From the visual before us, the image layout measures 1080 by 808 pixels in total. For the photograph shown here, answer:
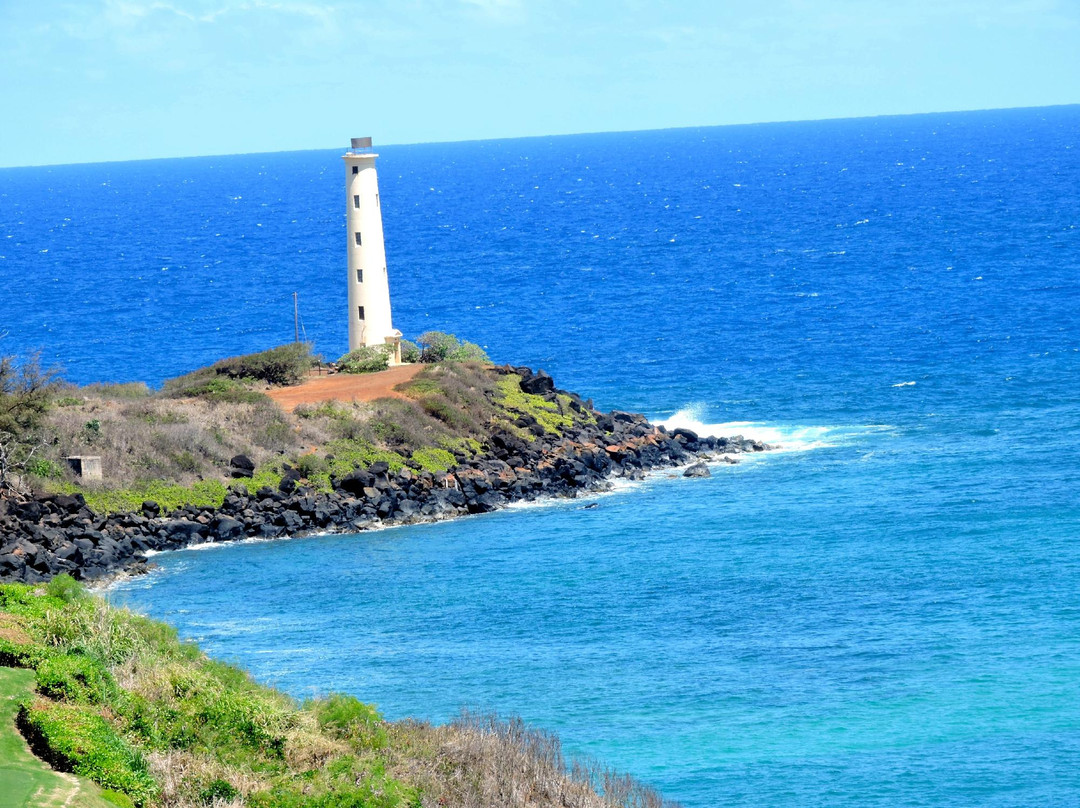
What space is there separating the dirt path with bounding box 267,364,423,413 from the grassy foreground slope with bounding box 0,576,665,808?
25.5 meters

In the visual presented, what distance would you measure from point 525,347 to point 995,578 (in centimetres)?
4657

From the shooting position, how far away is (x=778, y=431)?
53281mm

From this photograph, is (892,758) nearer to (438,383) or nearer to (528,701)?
(528,701)

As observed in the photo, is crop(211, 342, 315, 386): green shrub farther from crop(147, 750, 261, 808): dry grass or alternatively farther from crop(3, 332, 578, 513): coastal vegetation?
crop(147, 750, 261, 808): dry grass

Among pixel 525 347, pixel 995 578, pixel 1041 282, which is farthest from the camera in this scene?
pixel 1041 282

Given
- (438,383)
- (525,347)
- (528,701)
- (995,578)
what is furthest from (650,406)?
(528,701)

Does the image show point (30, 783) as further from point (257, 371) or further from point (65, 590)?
point (257, 371)

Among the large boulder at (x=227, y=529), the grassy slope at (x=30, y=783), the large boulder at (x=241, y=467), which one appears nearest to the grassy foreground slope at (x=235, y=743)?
the grassy slope at (x=30, y=783)

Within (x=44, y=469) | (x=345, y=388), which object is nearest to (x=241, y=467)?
(x=44, y=469)

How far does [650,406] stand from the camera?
59.1m

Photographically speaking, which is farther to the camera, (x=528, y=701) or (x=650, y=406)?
(x=650, y=406)

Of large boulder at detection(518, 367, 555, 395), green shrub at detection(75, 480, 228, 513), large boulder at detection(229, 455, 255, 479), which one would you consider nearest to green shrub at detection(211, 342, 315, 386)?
large boulder at detection(518, 367, 555, 395)

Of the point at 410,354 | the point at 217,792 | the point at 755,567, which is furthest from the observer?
the point at 410,354

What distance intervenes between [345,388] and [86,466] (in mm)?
11586
